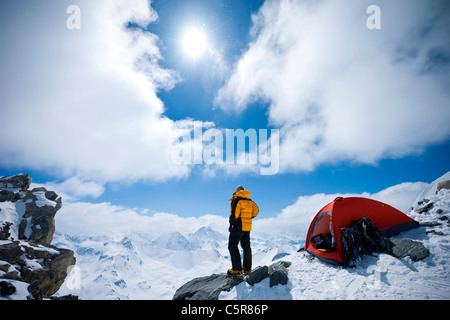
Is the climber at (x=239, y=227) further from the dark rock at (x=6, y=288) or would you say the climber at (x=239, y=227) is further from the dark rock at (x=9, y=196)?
the dark rock at (x=9, y=196)

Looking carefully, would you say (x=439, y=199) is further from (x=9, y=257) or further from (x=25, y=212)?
(x=25, y=212)

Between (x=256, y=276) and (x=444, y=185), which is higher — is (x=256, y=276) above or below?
below

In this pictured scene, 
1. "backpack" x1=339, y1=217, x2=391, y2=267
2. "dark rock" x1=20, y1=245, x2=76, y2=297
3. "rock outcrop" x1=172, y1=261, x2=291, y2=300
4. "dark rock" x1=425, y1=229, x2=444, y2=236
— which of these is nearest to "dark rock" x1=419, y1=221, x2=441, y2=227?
"dark rock" x1=425, y1=229, x2=444, y2=236

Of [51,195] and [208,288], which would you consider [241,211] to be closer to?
[208,288]

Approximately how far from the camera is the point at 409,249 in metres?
6.48

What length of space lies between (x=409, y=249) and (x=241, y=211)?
19.3 feet

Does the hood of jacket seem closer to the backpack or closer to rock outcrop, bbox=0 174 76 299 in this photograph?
the backpack

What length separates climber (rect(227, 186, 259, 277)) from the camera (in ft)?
25.7

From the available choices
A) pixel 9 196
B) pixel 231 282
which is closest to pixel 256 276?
pixel 231 282

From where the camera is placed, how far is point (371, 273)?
6035 mm

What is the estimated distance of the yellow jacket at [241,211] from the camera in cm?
792

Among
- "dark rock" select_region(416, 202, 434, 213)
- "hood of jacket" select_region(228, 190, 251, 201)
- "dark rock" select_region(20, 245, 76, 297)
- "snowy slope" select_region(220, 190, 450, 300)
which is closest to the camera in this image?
"snowy slope" select_region(220, 190, 450, 300)

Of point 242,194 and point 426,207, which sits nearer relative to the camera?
point 242,194
